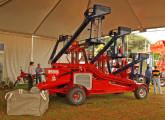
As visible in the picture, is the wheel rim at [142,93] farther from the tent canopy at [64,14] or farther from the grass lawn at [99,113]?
the tent canopy at [64,14]

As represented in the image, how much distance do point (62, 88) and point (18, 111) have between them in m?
2.16

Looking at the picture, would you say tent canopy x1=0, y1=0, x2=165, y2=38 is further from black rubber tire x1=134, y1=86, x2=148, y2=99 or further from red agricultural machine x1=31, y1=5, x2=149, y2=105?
black rubber tire x1=134, y1=86, x2=148, y2=99

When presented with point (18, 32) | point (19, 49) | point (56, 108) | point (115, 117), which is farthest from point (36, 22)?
point (115, 117)

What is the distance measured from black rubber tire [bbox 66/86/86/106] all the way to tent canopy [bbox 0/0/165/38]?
554 cm

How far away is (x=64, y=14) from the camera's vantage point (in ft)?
36.6

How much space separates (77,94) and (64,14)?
6.69 meters

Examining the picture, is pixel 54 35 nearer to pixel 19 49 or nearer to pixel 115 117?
pixel 19 49

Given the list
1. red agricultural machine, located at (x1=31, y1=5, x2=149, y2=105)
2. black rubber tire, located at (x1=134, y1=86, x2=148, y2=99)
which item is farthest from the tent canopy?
black rubber tire, located at (x1=134, y1=86, x2=148, y2=99)

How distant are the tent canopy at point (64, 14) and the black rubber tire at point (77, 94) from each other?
5541mm

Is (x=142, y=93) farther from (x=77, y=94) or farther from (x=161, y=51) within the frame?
(x=161, y=51)

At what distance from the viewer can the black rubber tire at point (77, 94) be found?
5.84 meters

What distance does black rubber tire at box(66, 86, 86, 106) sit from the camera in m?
5.84

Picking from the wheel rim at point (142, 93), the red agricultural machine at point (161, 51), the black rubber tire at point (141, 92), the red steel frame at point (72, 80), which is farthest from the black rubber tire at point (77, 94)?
the red agricultural machine at point (161, 51)

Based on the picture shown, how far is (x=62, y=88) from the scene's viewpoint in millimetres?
Answer: 6582
